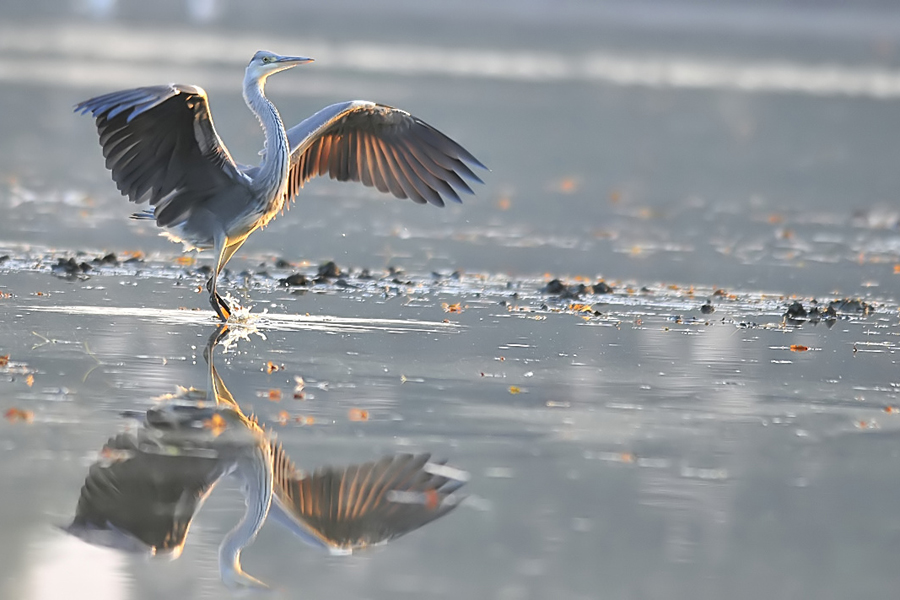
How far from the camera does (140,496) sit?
18.1 feet

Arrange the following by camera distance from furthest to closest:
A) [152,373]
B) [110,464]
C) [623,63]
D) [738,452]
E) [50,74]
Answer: [623,63]
[50,74]
[152,373]
[738,452]
[110,464]

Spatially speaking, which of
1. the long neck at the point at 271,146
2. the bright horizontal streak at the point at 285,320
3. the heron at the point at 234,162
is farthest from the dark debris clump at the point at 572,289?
the long neck at the point at 271,146

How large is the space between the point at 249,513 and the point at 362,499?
0.45 meters

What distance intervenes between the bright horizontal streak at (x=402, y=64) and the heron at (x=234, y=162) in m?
13.6

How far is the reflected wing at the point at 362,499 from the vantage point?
5.39 meters

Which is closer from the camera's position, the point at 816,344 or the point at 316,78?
the point at 816,344

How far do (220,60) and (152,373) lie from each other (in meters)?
22.4

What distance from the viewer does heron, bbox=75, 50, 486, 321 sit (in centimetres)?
820

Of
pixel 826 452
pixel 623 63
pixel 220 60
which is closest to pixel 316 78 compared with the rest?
pixel 220 60

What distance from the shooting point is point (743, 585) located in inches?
197

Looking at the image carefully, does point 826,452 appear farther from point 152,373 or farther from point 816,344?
point 152,373

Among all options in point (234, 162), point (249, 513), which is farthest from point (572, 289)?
point (249, 513)

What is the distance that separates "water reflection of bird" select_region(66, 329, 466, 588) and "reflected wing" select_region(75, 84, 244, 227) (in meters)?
2.10

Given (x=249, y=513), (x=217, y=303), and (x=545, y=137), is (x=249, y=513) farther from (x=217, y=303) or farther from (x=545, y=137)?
(x=545, y=137)
